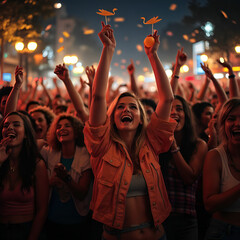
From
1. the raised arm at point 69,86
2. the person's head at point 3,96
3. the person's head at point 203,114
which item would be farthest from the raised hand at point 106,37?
the person's head at point 203,114

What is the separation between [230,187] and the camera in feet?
6.42

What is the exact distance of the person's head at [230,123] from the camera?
209 cm

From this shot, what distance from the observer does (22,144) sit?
2.57m

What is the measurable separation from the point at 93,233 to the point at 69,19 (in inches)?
2614

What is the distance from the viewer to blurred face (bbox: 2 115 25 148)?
2479 millimetres

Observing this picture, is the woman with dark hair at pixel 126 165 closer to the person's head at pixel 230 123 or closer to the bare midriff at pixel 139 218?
the bare midriff at pixel 139 218

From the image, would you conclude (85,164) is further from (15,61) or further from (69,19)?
(69,19)

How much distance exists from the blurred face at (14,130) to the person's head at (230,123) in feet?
6.30

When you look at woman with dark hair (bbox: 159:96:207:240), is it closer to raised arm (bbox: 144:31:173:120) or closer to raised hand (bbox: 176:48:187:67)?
raised arm (bbox: 144:31:173:120)

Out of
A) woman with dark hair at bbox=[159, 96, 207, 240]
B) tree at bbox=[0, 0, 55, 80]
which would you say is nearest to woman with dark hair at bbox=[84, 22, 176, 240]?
woman with dark hair at bbox=[159, 96, 207, 240]

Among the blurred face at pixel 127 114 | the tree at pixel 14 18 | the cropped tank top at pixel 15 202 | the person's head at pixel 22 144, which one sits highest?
the tree at pixel 14 18

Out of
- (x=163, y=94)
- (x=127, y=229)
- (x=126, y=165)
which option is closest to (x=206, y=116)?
(x=163, y=94)

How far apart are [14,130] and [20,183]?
1.74ft

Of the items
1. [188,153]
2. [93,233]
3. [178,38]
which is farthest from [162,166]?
[178,38]
